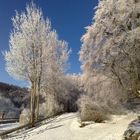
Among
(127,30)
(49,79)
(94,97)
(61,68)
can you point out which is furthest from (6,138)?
(61,68)

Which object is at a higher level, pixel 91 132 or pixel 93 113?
pixel 93 113

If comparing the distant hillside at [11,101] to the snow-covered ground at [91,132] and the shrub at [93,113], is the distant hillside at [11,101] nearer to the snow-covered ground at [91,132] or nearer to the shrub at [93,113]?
the shrub at [93,113]

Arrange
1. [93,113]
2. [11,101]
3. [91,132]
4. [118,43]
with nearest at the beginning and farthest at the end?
[91,132] < [118,43] < [93,113] < [11,101]

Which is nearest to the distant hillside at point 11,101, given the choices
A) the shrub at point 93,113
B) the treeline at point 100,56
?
the treeline at point 100,56

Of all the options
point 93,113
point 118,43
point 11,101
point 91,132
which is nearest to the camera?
point 91,132

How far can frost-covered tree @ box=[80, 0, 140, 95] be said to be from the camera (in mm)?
23484

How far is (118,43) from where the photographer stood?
2406 cm

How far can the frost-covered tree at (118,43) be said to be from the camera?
2348 centimetres

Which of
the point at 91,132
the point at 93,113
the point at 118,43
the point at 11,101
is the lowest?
the point at 91,132

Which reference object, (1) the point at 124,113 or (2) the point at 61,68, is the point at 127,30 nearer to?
(1) the point at 124,113

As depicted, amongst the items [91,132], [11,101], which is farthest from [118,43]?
[11,101]

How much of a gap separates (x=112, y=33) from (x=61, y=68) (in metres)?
19.6

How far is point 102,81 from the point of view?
27922 millimetres

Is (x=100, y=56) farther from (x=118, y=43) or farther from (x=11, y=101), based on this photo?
(x=11, y=101)
